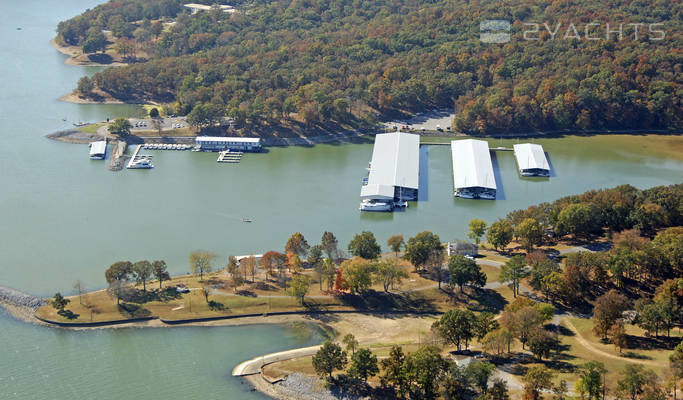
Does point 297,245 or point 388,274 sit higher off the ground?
point 297,245

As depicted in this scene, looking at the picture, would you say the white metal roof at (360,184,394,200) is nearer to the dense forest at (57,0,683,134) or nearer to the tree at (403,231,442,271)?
the tree at (403,231,442,271)

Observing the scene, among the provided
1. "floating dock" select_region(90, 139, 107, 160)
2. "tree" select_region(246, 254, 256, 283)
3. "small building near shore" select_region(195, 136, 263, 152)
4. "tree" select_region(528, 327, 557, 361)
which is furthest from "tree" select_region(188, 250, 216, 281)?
"floating dock" select_region(90, 139, 107, 160)

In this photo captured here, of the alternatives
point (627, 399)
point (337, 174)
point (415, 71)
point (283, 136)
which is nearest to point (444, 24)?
point (415, 71)

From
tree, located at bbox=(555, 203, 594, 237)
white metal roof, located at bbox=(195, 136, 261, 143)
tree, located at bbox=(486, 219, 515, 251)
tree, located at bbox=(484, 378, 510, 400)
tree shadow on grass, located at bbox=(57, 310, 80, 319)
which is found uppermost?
white metal roof, located at bbox=(195, 136, 261, 143)

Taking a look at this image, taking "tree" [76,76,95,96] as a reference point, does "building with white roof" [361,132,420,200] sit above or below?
below

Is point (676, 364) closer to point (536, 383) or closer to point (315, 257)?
point (536, 383)

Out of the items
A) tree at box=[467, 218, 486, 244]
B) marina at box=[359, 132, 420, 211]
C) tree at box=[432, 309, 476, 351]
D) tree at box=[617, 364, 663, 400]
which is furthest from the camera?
marina at box=[359, 132, 420, 211]

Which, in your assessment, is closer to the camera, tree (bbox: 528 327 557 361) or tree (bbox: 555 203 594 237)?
tree (bbox: 528 327 557 361)

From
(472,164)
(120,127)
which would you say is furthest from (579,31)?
(120,127)
